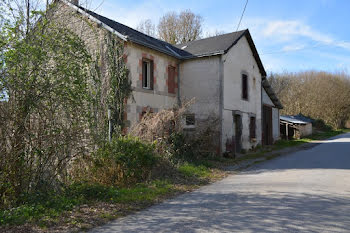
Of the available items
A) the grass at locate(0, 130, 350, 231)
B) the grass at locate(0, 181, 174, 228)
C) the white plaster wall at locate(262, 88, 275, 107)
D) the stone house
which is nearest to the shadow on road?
the grass at locate(0, 130, 350, 231)

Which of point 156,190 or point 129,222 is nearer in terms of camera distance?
point 129,222

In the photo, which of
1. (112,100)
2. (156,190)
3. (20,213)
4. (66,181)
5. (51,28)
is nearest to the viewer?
(20,213)

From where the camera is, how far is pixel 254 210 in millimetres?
Result: 5672

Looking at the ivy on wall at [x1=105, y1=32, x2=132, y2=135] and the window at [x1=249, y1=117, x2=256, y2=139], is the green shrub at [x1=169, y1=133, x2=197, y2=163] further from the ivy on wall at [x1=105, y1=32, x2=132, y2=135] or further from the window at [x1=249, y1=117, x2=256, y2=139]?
the window at [x1=249, y1=117, x2=256, y2=139]

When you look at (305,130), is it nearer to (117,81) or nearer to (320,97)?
(320,97)

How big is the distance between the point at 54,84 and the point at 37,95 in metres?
0.39

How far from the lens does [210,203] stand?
6406 millimetres

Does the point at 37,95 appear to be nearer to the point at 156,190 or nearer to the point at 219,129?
the point at 156,190

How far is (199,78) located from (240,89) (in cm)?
312

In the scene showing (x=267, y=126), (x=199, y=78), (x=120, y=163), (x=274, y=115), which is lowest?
(x=120, y=163)

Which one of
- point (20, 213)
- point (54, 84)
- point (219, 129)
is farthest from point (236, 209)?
point (219, 129)

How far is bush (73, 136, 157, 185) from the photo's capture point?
319 inches

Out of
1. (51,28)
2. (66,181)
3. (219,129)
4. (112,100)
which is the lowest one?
(66,181)

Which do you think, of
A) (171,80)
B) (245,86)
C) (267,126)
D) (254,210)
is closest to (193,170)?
(254,210)
